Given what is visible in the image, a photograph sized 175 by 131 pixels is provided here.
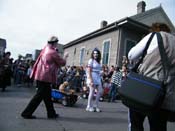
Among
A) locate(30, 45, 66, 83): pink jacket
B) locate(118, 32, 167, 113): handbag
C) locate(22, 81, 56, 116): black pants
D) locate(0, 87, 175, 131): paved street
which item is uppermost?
locate(30, 45, 66, 83): pink jacket

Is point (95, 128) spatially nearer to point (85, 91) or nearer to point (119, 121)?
point (119, 121)

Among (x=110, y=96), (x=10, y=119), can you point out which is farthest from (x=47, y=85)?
(x=110, y=96)

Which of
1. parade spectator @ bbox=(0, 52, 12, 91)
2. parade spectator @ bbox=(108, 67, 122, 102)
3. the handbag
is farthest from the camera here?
parade spectator @ bbox=(108, 67, 122, 102)

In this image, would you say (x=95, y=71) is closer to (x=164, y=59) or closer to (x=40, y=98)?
(x=40, y=98)

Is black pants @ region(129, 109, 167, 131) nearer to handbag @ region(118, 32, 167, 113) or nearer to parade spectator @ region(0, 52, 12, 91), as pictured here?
handbag @ region(118, 32, 167, 113)

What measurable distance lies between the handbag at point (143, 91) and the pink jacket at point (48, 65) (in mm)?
3276

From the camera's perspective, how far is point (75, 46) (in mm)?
30578

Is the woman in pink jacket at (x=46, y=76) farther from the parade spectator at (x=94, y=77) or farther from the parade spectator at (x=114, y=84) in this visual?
the parade spectator at (x=114, y=84)

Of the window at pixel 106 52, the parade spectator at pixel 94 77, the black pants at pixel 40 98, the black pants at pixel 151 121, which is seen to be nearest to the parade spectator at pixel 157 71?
the black pants at pixel 151 121

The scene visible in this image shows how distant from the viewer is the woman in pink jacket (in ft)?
19.9

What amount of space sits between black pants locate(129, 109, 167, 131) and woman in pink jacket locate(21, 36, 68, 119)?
127 inches

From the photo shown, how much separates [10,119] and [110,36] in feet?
50.5

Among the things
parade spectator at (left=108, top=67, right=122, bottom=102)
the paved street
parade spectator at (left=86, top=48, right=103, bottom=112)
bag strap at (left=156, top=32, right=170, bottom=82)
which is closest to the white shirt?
parade spectator at (left=86, top=48, right=103, bottom=112)

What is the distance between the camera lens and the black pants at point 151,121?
2.98 metres
